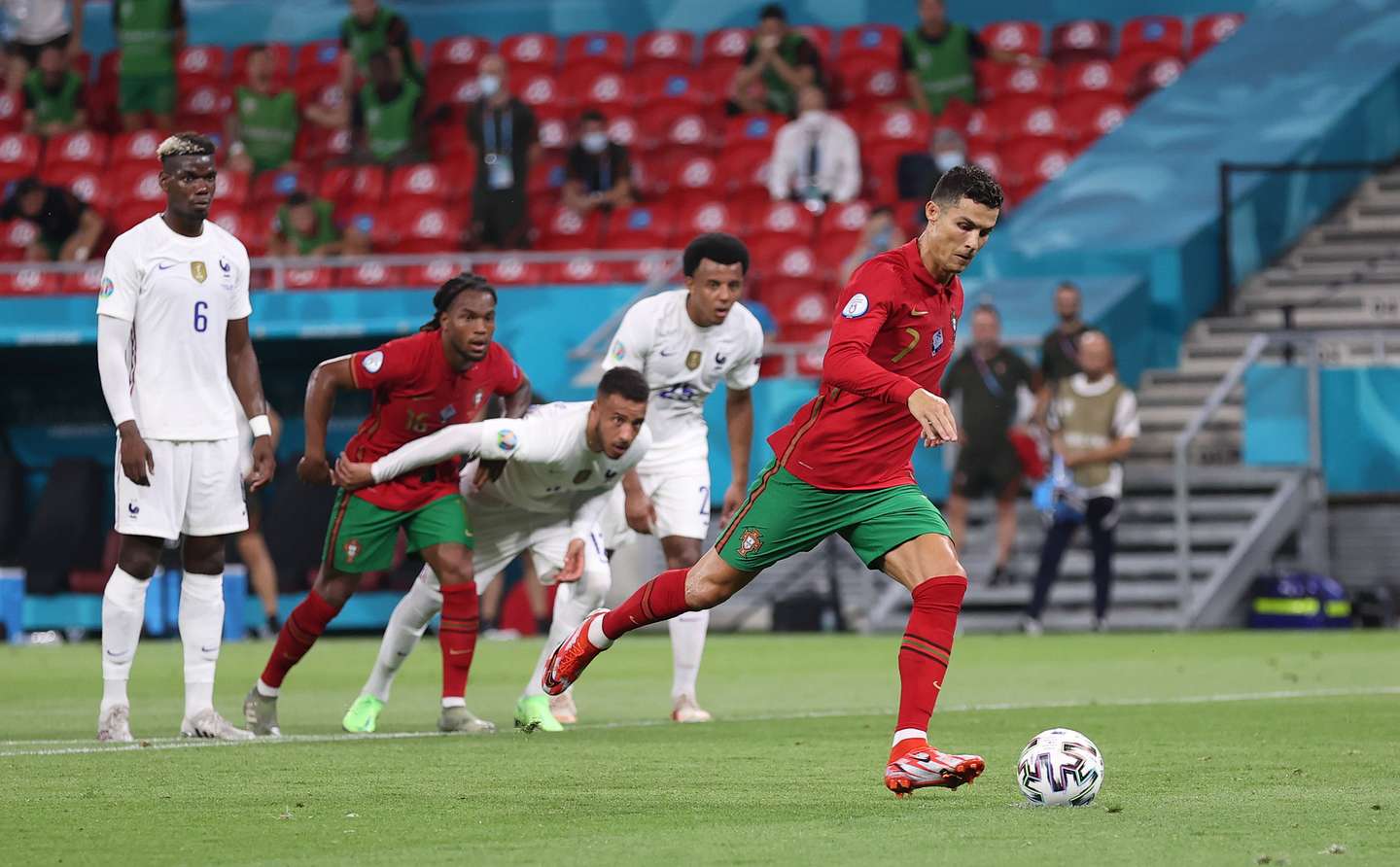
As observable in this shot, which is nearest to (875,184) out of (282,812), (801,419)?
(801,419)

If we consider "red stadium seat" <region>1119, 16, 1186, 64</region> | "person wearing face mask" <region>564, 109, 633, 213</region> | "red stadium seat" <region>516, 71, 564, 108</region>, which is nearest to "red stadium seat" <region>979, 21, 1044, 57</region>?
"red stadium seat" <region>1119, 16, 1186, 64</region>

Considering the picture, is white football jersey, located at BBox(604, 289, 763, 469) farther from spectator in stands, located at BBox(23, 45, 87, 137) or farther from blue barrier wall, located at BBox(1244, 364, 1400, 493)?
spectator in stands, located at BBox(23, 45, 87, 137)

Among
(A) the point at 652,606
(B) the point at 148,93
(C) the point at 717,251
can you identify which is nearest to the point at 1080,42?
(B) the point at 148,93

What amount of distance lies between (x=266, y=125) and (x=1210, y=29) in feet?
33.5

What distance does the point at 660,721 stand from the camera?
10320mm

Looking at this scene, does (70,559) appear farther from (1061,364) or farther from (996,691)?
(996,691)

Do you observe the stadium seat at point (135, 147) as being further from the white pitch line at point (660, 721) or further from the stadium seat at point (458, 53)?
the white pitch line at point (660, 721)

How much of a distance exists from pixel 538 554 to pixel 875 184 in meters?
12.6

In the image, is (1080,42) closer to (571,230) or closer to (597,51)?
(597,51)

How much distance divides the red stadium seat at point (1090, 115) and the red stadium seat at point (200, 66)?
32.9ft

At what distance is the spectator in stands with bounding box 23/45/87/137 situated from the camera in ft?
84.4

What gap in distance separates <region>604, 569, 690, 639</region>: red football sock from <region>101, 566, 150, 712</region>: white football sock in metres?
2.20

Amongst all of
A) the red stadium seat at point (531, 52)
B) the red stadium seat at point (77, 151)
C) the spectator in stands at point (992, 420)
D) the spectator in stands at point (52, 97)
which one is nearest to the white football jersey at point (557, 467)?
the spectator in stands at point (992, 420)

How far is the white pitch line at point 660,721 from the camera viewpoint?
866cm
